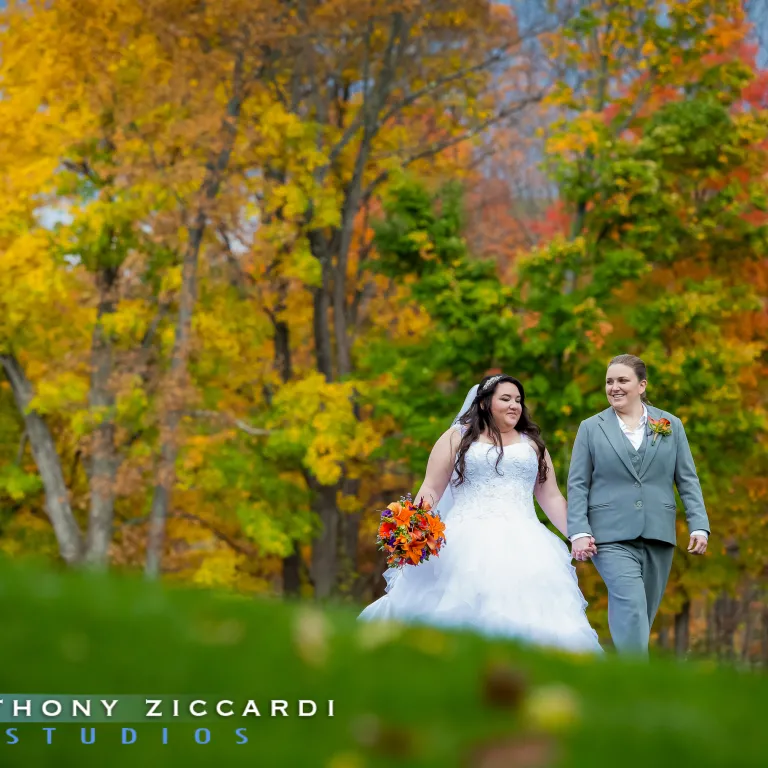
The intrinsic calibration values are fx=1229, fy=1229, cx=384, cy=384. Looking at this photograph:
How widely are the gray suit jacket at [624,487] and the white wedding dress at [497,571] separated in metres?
0.60

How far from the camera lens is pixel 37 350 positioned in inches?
866

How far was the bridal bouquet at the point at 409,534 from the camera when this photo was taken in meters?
8.47

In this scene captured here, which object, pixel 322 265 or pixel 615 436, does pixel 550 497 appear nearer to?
pixel 615 436

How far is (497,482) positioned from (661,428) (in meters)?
1.42

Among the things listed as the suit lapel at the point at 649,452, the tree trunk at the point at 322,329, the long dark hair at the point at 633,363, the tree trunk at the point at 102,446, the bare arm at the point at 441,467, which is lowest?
the suit lapel at the point at 649,452

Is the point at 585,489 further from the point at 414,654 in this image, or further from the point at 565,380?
the point at 565,380

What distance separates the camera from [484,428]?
9.31 metres

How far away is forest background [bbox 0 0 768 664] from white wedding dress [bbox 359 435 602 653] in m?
9.58

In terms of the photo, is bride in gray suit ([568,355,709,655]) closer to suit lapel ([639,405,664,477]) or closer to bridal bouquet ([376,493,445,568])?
suit lapel ([639,405,664,477])

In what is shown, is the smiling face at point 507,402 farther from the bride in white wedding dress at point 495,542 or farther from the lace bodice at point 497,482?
the lace bodice at point 497,482

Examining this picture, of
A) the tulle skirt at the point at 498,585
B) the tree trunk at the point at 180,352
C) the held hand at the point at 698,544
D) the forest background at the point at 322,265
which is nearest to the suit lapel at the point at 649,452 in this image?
the held hand at the point at 698,544

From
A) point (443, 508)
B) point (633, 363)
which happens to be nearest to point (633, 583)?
point (633, 363)

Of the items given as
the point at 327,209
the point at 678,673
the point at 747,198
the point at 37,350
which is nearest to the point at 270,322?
the point at 327,209

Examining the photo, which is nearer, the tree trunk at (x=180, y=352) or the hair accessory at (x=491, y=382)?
the hair accessory at (x=491, y=382)
